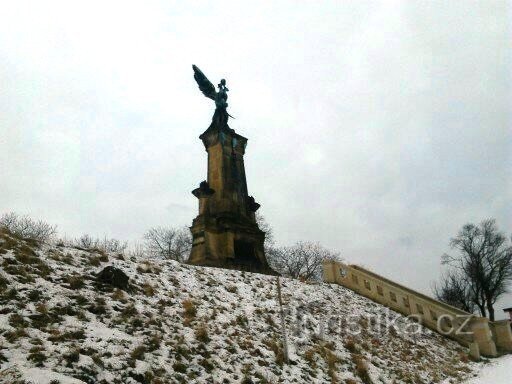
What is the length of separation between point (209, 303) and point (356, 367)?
366 centimetres

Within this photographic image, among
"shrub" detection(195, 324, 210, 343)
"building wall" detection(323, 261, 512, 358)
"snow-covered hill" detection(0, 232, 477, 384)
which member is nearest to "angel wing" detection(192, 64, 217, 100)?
"building wall" detection(323, 261, 512, 358)

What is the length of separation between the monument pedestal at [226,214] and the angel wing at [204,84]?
1.91m

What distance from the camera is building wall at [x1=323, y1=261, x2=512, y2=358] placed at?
1331 centimetres

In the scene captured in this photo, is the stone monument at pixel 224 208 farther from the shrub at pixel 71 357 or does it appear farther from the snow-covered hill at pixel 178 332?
the shrub at pixel 71 357

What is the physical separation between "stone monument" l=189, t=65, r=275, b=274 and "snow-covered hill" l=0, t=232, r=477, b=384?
1.95 m

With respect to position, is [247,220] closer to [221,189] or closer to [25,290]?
[221,189]

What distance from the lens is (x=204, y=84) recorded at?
1906cm

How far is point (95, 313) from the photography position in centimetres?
689

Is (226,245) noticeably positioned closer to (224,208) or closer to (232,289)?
(224,208)

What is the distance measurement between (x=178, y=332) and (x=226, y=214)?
8217mm

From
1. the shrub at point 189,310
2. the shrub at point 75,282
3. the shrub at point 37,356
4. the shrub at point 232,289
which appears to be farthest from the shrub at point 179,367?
the shrub at point 232,289

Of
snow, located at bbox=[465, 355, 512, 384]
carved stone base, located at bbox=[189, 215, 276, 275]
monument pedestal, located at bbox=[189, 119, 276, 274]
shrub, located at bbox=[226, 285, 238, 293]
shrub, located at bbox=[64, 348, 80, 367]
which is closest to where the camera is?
shrub, located at bbox=[64, 348, 80, 367]

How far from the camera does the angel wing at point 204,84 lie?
19062 millimetres

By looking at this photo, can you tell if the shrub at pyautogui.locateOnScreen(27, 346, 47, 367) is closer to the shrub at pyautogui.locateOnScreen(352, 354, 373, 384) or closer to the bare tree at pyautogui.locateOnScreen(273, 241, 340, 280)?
the shrub at pyautogui.locateOnScreen(352, 354, 373, 384)
